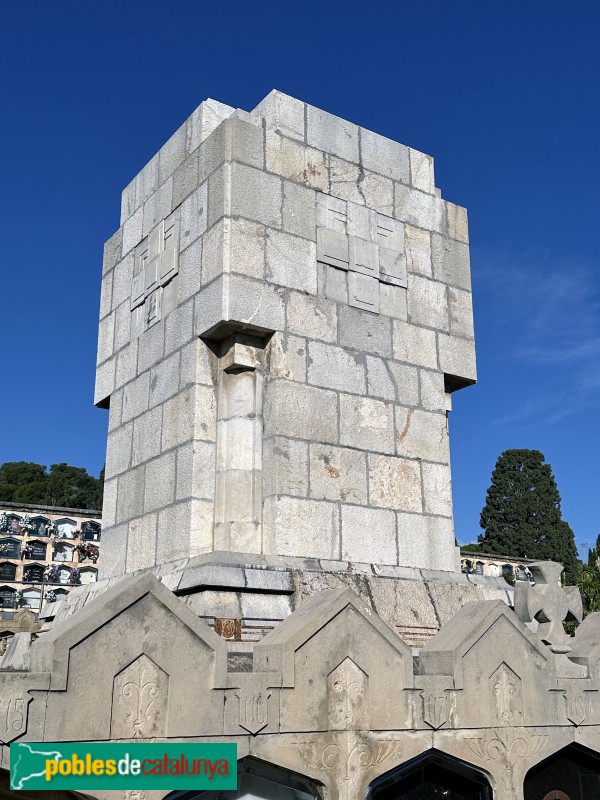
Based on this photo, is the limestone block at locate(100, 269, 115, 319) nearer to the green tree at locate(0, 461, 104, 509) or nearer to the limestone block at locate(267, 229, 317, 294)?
the limestone block at locate(267, 229, 317, 294)

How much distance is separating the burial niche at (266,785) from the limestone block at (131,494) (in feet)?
11.6

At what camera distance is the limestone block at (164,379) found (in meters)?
8.54

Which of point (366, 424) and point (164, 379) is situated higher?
point (164, 379)

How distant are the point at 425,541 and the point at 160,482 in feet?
Answer: 9.19

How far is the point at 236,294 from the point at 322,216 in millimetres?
1642

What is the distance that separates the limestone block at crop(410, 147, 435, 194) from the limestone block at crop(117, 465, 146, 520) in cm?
473

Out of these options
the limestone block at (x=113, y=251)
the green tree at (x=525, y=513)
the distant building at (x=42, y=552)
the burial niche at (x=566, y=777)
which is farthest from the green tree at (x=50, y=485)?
the burial niche at (x=566, y=777)

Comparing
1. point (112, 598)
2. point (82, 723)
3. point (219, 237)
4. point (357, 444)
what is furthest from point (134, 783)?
point (219, 237)

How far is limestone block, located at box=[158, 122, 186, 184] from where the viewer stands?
9.57 m

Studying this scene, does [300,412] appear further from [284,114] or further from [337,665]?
[284,114]

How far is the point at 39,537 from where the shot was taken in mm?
47719

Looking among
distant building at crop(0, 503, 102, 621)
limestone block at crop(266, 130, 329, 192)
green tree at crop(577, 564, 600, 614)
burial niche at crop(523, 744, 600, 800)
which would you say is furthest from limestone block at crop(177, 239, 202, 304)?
distant building at crop(0, 503, 102, 621)

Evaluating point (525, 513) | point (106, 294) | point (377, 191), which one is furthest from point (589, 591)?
point (106, 294)

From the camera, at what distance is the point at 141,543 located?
28.0 ft
